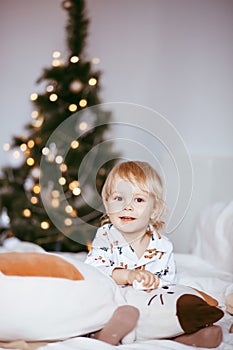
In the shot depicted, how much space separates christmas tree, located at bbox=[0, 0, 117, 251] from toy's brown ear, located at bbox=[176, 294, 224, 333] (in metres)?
1.37

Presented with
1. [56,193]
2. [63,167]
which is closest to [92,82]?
[63,167]

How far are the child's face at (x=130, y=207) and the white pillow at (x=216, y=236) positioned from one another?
0.84 meters

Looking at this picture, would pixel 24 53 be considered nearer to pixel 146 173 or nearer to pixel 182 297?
pixel 146 173

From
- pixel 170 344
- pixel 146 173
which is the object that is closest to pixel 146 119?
pixel 146 173

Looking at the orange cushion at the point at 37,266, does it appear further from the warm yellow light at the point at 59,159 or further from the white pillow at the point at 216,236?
the warm yellow light at the point at 59,159

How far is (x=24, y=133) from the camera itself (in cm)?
306

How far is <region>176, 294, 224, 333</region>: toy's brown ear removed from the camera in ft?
3.76

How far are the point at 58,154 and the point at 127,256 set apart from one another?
1265 mm

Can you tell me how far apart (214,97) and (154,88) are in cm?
32

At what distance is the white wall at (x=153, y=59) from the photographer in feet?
8.98

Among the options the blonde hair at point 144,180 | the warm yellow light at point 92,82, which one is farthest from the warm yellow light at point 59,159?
the blonde hair at point 144,180

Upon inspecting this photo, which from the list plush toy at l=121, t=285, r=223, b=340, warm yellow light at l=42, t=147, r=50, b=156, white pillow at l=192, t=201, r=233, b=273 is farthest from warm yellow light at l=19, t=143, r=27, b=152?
plush toy at l=121, t=285, r=223, b=340

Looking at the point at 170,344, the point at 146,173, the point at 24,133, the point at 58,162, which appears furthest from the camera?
the point at 24,133

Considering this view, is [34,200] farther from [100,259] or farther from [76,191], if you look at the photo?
[100,259]
